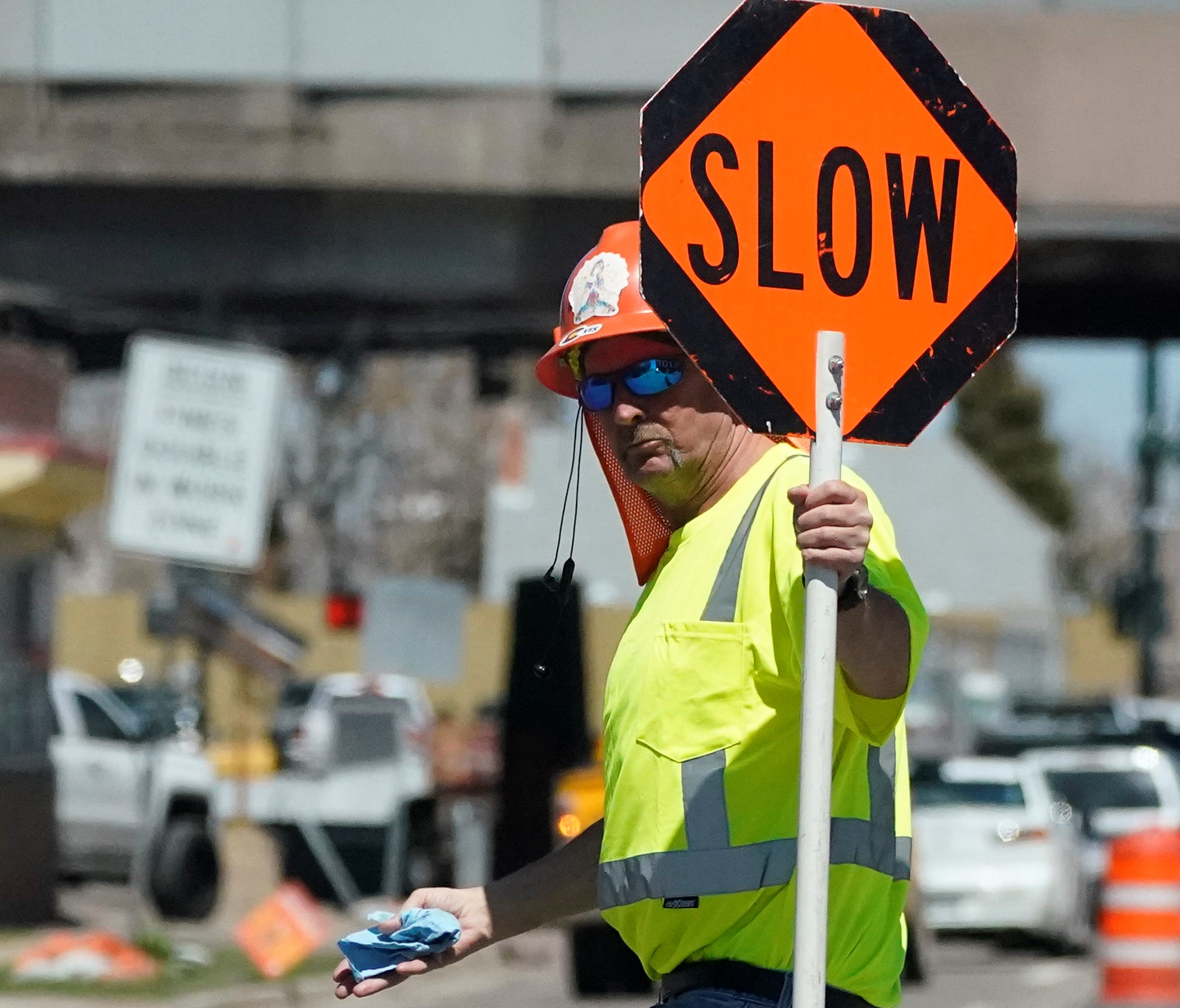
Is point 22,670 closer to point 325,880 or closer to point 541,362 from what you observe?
point 325,880

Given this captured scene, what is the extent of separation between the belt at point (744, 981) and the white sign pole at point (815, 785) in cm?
18

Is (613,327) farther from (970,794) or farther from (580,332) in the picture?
(970,794)

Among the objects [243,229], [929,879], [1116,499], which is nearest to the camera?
[243,229]

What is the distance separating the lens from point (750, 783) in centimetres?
333

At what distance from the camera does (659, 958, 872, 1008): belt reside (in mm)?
3291

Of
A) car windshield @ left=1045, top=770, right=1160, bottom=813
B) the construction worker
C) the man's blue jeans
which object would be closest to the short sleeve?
the construction worker

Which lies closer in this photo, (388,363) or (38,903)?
(38,903)

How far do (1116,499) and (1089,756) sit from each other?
3961 inches

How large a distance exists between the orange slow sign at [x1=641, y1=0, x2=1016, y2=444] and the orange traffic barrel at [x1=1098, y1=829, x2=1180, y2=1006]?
28.2 ft

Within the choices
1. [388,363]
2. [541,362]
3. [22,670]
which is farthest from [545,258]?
[388,363]

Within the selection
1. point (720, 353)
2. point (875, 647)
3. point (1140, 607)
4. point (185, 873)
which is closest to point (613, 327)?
point (720, 353)

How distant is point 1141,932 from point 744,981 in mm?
8728

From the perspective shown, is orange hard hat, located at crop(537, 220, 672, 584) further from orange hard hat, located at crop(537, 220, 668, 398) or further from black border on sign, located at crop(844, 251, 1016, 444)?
black border on sign, located at crop(844, 251, 1016, 444)

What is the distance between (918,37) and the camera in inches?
138
